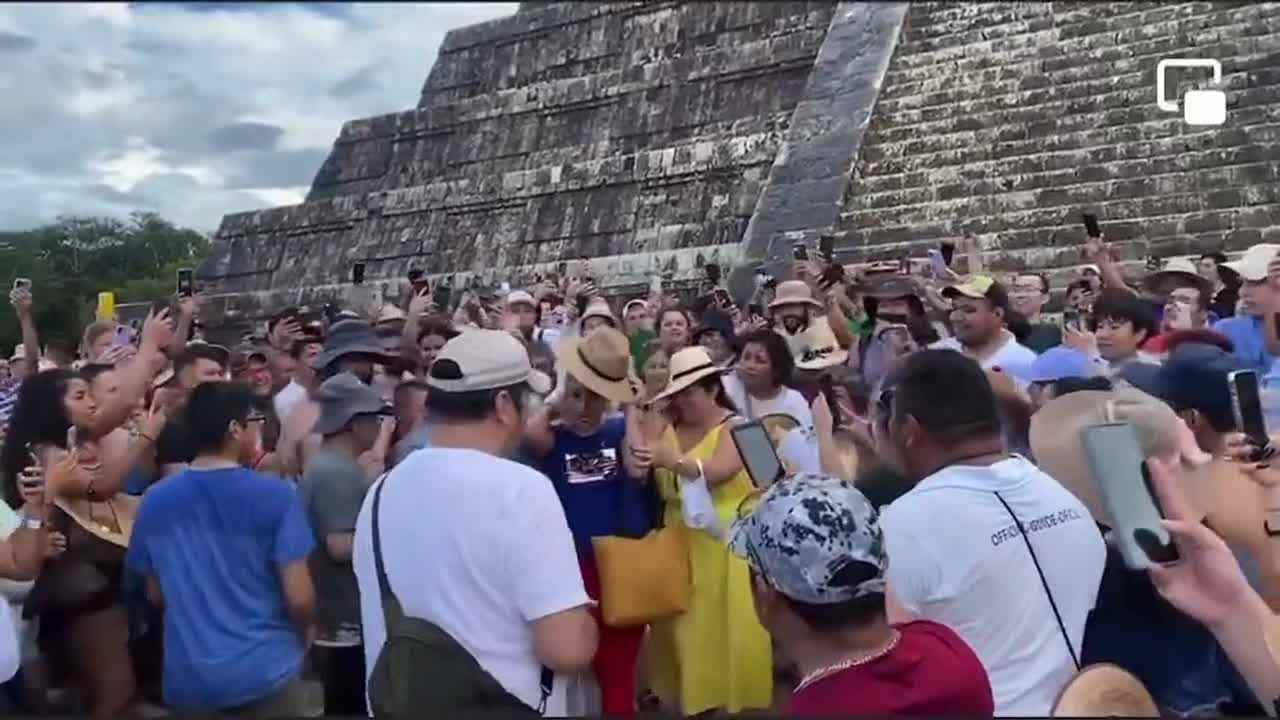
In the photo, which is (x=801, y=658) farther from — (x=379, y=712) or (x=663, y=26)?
(x=663, y=26)

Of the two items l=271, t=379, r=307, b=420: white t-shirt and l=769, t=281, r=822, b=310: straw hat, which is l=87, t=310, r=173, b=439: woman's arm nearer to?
l=271, t=379, r=307, b=420: white t-shirt

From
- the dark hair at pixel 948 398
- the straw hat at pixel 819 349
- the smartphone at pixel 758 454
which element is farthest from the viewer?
the straw hat at pixel 819 349

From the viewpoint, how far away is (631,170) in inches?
726

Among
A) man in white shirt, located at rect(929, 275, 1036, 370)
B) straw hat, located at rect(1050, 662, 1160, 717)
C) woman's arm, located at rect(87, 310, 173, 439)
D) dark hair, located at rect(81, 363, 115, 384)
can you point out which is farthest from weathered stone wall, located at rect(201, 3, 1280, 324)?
straw hat, located at rect(1050, 662, 1160, 717)

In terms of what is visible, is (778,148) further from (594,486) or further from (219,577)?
(219,577)

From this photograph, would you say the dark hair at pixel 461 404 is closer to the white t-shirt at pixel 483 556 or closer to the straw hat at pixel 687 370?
the white t-shirt at pixel 483 556

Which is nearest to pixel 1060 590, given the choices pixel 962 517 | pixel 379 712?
pixel 962 517

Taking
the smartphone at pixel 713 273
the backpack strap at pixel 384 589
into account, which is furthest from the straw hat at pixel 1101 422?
the smartphone at pixel 713 273

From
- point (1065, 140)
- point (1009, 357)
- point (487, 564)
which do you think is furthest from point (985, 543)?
point (1065, 140)

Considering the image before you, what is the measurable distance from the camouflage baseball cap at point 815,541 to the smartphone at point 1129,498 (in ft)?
1.62

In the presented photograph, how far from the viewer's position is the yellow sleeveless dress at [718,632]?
5.32 metres

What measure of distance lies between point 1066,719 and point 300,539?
2466mm

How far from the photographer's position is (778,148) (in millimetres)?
17109

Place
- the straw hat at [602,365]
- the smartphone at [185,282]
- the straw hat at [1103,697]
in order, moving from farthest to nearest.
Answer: the smartphone at [185,282] < the straw hat at [602,365] < the straw hat at [1103,697]
